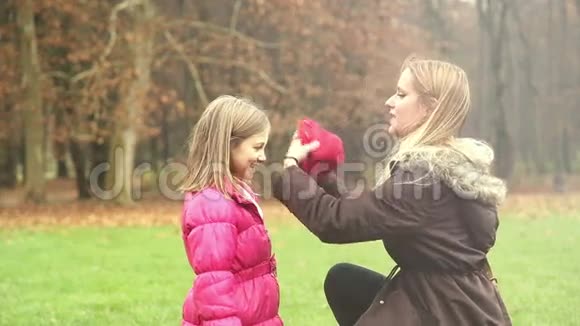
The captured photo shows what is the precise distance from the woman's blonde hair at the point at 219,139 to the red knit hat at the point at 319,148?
206mm

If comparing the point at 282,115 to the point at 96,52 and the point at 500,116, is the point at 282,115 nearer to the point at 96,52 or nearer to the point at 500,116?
the point at 96,52

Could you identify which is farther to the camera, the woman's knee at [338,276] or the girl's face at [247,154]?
the woman's knee at [338,276]

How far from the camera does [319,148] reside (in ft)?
11.1

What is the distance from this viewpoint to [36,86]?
18.5 metres

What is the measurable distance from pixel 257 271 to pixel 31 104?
53.2 ft

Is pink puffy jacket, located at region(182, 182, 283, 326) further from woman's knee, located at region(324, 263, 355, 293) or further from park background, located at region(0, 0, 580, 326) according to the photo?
park background, located at region(0, 0, 580, 326)

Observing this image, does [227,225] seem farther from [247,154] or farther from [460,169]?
[460,169]

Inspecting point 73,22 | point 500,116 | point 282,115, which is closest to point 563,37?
point 500,116

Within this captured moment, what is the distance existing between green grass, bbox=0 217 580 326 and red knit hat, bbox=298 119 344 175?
2.60 metres

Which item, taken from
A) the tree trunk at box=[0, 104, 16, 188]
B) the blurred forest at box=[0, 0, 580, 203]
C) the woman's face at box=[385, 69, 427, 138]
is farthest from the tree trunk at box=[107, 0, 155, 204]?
the woman's face at box=[385, 69, 427, 138]

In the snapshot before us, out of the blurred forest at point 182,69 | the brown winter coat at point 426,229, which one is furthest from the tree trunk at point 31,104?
the brown winter coat at point 426,229

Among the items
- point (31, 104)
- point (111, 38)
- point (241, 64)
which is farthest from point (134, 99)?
A: point (241, 64)

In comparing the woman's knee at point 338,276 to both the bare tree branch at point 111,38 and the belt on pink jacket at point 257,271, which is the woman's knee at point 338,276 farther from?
the bare tree branch at point 111,38

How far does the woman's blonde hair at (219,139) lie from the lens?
3420mm
